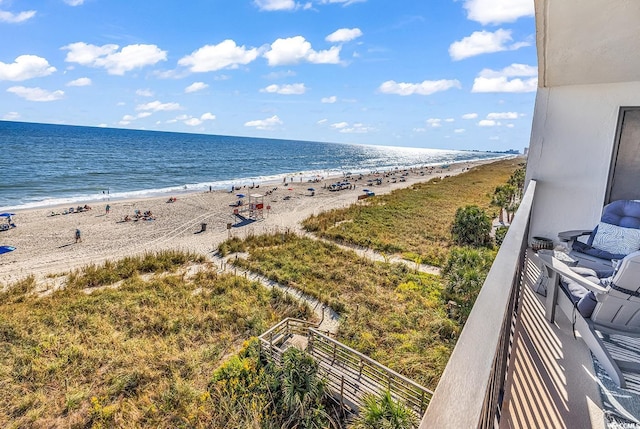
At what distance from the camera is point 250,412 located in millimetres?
4891

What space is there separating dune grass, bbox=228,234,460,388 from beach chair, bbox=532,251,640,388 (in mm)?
3676

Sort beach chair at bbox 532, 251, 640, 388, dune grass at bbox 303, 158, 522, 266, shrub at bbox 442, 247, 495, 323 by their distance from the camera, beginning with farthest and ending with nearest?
dune grass at bbox 303, 158, 522, 266 → shrub at bbox 442, 247, 495, 323 → beach chair at bbox 532, 251, 640, 388

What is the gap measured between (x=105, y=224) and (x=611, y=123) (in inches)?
861

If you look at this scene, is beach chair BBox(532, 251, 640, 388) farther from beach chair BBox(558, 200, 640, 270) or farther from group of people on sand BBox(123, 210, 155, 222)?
group of people on sand BBox(123, 210, 155, 222)

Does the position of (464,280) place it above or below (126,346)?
above

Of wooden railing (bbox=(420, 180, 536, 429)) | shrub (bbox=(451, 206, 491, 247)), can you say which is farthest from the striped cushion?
shrub (bbox=(451, 206, 491, 247))

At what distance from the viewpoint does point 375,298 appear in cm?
914

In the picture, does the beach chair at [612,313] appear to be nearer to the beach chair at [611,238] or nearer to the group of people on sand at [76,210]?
the beach chair at [611,238]

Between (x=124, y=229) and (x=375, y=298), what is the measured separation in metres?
15.2

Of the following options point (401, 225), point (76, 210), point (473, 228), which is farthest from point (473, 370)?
point (76, 210)

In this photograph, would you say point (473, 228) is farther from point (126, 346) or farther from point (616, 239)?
point (126, 346)

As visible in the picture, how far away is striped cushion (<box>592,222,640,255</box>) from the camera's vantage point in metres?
3.29

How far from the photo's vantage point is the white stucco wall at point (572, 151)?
4016mm

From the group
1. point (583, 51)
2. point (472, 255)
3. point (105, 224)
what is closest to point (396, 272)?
point (472, 255)
